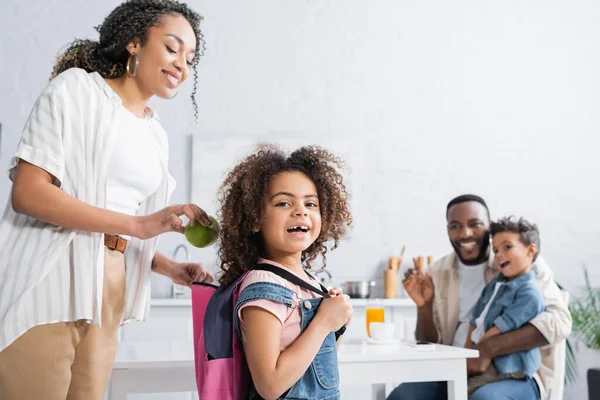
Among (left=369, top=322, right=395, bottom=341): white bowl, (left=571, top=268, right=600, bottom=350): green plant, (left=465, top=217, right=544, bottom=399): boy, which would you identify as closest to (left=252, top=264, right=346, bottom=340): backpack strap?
(left=369, top=322, right=395, bottom=341): white bowl

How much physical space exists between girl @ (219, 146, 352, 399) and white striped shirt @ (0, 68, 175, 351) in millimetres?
292

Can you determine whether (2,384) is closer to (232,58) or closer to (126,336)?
(126,336)

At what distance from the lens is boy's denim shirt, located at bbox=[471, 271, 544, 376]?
2.39 metres

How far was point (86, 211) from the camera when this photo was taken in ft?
4.21

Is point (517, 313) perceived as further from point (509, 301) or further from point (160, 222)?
point (160, 222)

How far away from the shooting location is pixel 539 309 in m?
2.45

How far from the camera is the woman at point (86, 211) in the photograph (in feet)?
4.17

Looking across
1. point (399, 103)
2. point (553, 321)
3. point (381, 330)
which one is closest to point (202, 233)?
point (381, 330)

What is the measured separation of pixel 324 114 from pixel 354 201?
0.63m

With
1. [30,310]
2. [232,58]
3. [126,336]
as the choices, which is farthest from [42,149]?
[232,58]

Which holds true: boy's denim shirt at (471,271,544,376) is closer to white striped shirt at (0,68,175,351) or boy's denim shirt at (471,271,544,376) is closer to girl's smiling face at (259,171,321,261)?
girl's smiling face at (259,171,321,261)

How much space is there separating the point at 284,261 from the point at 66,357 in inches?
19.1

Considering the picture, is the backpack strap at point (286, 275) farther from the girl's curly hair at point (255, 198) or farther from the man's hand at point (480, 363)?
the man's hand at point (480, 363)

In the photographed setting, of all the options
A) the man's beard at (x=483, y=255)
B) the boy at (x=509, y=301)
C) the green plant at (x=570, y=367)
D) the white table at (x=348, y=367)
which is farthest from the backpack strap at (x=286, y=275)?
the green plant at (x=570, y=367)
